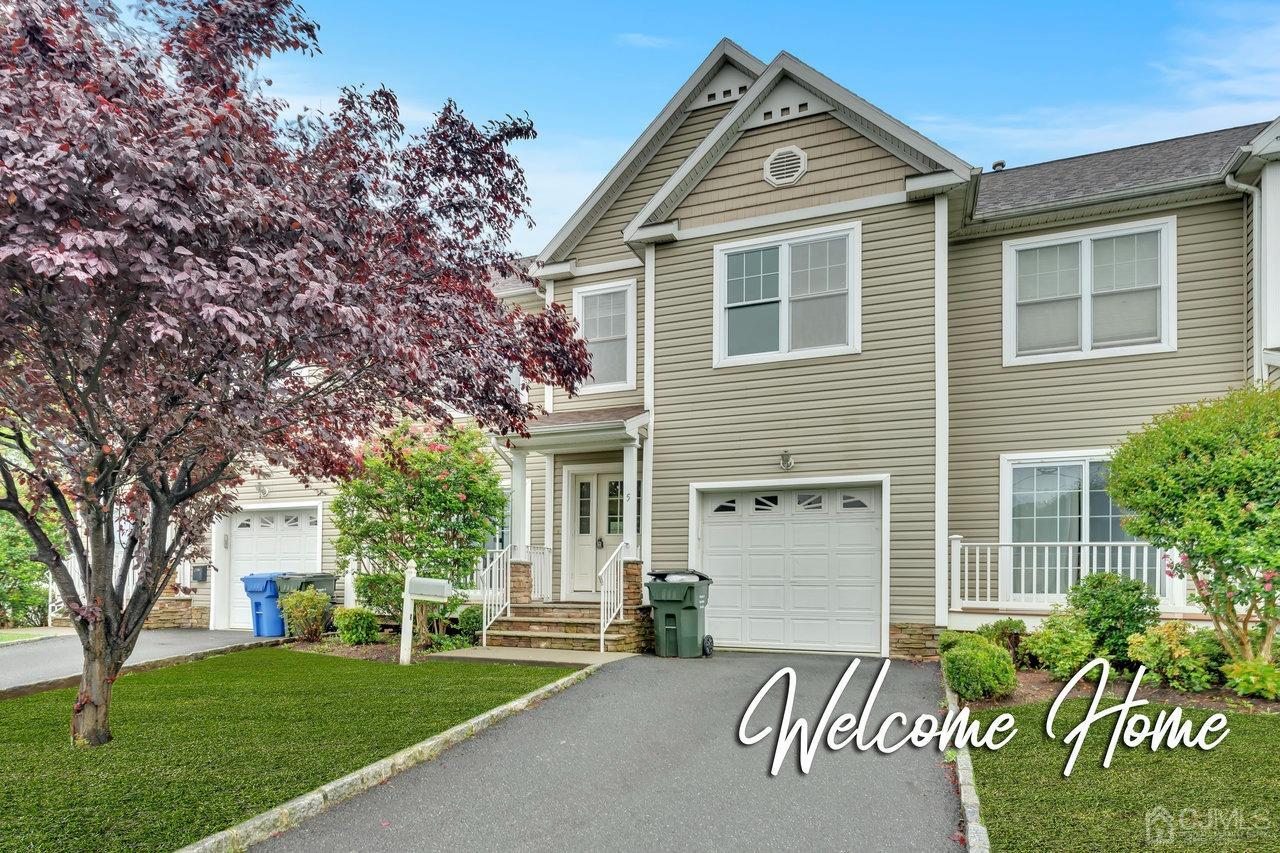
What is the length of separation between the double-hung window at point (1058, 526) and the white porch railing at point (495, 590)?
662 centimetres

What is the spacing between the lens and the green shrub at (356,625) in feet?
44.4

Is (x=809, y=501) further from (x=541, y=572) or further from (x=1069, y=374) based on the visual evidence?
(x=541, y=572)

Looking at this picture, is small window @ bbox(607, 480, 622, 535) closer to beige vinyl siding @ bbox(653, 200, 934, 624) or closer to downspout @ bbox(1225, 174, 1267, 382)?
beige vinyl siding @ bbox(653, 200, 934, 624)

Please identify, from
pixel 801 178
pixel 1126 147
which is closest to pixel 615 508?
pixel 801 178

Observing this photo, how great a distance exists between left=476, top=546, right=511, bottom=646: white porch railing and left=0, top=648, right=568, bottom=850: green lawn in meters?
1.34

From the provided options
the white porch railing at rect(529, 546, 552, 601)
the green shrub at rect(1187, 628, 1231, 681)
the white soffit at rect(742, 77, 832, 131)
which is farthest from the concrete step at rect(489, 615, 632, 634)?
the white soffit at rect(742, 77, 832, 131)

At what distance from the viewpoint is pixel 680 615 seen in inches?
429

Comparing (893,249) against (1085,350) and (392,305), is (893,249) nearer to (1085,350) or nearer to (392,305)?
(1085,350)

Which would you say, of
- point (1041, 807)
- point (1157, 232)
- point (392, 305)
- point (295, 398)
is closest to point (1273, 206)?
point (1157, 232)

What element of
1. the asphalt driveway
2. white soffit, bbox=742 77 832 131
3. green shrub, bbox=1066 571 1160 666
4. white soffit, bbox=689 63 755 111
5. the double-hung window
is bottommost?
the asphalt driveway

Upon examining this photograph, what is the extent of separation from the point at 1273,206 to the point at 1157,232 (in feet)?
4.07

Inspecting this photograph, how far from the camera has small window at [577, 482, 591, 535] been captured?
13484 millimetres

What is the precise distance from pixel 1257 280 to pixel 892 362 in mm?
4120

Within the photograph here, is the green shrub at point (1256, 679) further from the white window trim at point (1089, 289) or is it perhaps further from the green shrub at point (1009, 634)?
the white window trim at point (1089, 289)
